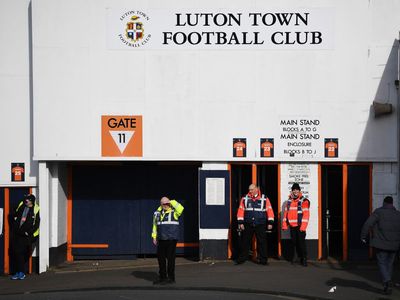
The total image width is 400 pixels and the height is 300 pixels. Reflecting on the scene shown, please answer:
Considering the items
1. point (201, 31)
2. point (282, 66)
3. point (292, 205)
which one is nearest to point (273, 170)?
point (292, 205)

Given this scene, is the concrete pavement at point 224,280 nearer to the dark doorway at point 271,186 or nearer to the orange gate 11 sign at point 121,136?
the dark doorway at point 271,186

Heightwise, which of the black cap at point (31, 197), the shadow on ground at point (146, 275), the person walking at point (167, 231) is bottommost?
the shadow on ground at point (146, 275)

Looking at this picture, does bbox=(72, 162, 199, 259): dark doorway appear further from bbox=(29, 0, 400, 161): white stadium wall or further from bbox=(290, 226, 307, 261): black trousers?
bbox=(290, 226, 307, 261): black trousers

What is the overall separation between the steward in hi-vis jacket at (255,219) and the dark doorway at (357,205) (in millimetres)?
1957

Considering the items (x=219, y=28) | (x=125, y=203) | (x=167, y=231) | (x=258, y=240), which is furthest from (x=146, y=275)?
(x=219, y=28)

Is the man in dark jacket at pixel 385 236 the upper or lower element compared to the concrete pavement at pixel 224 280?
upper

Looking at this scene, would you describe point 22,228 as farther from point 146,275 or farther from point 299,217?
point 299,217

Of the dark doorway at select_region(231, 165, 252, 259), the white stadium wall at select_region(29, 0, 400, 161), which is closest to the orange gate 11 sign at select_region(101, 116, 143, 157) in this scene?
the white stadium wall at select_region(29, 0, 400, 161)

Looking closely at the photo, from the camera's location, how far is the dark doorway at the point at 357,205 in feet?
58.9

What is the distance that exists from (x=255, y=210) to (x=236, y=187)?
1.22 metres

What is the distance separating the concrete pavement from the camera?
14148 mm

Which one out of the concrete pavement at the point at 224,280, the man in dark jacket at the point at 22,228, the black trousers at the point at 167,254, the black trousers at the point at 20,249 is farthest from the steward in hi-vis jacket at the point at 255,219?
the black trousers at the point at 20,249

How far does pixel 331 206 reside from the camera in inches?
714

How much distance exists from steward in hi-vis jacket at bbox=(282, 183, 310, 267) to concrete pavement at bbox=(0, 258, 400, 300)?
1.42 feet
